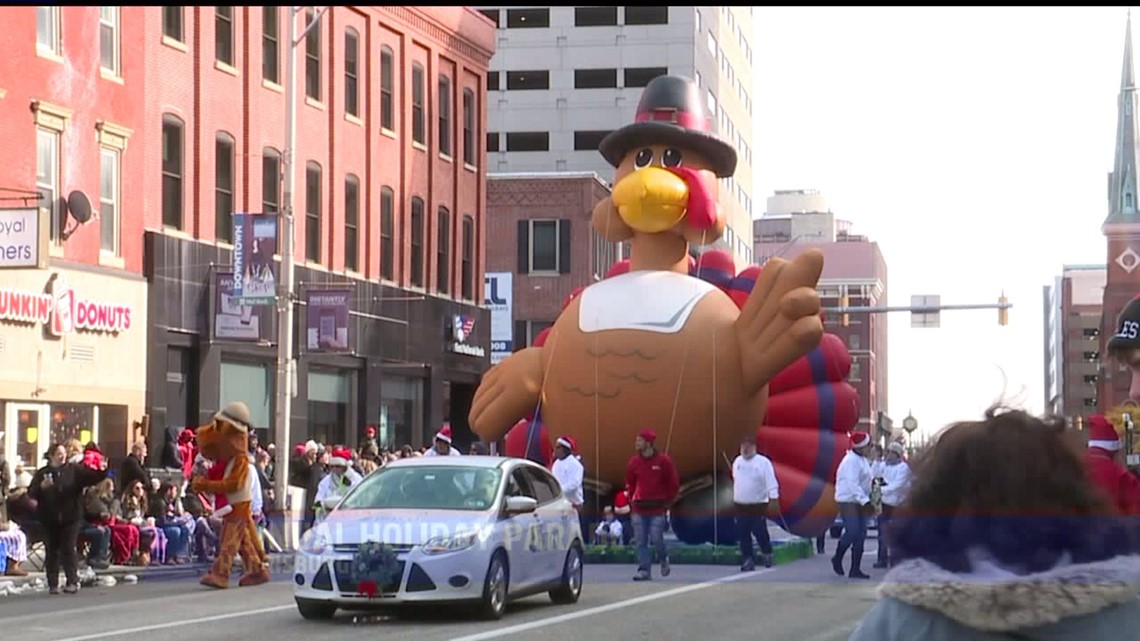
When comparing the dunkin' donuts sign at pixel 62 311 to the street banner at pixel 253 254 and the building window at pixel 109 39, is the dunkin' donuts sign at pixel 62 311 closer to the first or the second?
the street banner at pixel 253 254

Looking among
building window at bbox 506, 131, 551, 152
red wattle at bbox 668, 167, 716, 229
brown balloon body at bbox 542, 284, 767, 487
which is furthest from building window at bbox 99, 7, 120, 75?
building window at bbox 506, 131, 551, 152

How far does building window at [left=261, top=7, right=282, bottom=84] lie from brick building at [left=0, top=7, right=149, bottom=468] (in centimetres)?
524

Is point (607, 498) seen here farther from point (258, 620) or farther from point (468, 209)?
point (468, 209)

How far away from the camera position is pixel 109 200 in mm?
31641

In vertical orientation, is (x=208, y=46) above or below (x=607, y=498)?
above

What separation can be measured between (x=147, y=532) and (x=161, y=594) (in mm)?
4692

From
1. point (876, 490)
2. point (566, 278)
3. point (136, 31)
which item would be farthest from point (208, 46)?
point (566, 278)

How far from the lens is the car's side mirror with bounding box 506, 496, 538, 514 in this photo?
53.9ft

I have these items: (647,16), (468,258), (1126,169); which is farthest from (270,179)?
(1126,169)

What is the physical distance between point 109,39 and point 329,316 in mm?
6413

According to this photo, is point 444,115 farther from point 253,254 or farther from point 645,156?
point 645,156

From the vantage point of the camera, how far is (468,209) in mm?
48156

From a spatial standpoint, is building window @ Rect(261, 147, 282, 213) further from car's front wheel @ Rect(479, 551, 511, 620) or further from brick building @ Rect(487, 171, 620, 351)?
car's front wheel @ Rect(479, 551, 511, 620)

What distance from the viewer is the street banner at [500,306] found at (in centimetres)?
5106
